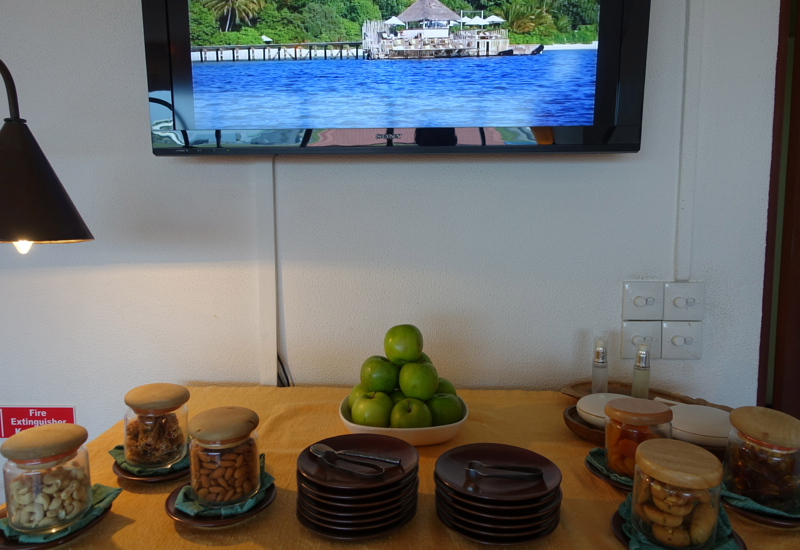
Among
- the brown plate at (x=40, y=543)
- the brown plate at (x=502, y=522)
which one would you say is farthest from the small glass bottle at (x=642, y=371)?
the brown plate at (x=40, y=543)

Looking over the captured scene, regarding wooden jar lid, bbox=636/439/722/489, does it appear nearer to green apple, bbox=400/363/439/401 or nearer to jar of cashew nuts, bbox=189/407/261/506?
green apple, bbox=400/363/439/401

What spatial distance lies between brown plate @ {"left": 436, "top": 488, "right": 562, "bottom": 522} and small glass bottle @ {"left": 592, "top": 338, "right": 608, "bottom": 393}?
500 mm

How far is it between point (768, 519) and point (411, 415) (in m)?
0.56

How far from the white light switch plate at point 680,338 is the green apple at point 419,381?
685mm

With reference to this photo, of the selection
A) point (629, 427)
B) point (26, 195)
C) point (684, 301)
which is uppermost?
point (26, 195)

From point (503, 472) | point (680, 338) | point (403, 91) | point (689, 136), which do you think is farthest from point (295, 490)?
point (689, 136)

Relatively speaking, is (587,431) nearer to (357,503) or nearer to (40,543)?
(357,503)

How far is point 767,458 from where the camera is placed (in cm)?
75

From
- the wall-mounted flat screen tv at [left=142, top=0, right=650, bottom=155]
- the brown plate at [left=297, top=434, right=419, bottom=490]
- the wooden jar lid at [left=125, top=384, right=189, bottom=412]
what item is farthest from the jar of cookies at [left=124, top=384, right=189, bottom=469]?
the wall-mounted flat screen tv at [left=142, top=0, right=650, bottom=155]

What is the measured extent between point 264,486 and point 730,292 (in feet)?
3.95

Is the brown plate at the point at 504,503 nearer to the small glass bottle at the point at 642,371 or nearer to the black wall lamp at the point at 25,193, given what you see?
the small glass bottle at the point at 642,371

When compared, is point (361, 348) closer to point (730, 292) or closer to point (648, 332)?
point (648, 332)

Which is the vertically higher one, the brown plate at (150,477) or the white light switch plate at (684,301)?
the white light switch plate at (684,301)

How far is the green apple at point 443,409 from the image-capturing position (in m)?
0.98
